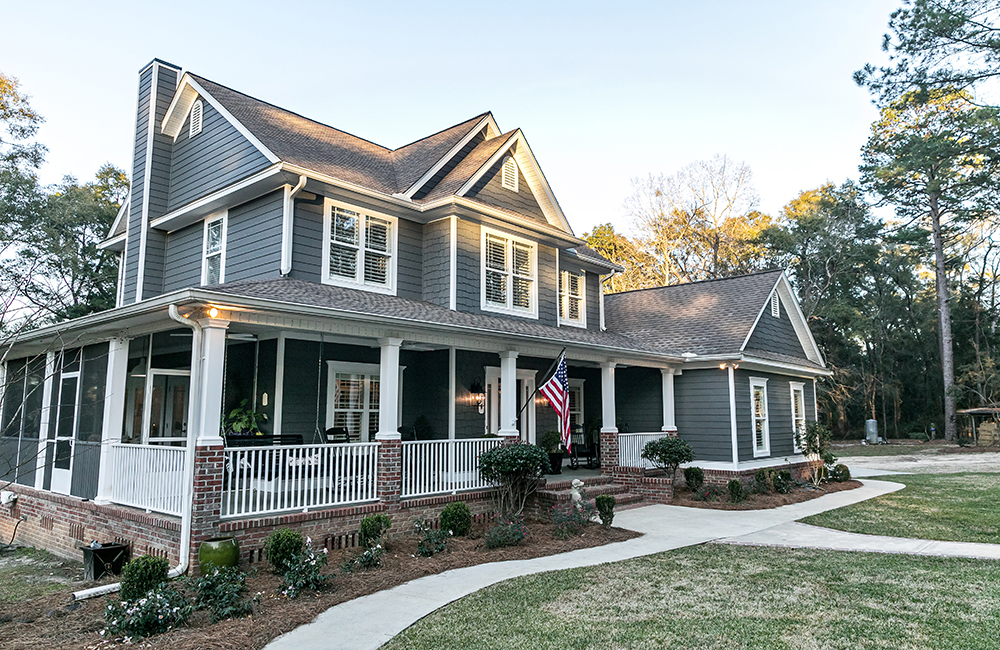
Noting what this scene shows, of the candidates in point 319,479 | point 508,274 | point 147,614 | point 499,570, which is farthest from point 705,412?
point 147,614

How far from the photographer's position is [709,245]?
40500 millimetres

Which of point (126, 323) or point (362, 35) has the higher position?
point (362, 35)

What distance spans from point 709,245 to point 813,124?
1939 centimetres

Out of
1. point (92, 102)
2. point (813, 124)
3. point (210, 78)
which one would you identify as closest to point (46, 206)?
point (92, 102)

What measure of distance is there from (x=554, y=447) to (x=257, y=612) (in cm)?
923

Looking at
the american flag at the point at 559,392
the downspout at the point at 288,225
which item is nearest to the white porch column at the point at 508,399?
the american flag at the point at 559,392

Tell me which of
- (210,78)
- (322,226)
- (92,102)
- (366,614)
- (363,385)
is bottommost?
(366,614)

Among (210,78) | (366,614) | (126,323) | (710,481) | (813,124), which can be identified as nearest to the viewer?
(366,614)

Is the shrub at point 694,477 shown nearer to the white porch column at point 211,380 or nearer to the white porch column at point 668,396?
the white porch column at point 668,396

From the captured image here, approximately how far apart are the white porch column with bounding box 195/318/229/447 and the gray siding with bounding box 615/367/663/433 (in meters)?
Result: 12.0

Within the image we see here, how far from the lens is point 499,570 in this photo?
8109mm

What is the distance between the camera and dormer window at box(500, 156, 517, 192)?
1459 centimetres

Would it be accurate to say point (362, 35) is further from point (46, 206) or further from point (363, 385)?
point (46, 206)

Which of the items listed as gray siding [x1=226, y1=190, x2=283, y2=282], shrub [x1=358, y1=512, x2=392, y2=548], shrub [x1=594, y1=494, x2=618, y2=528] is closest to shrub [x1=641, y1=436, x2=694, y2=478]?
shrub [x1=594, y1=494, x2=618, y2=528]
